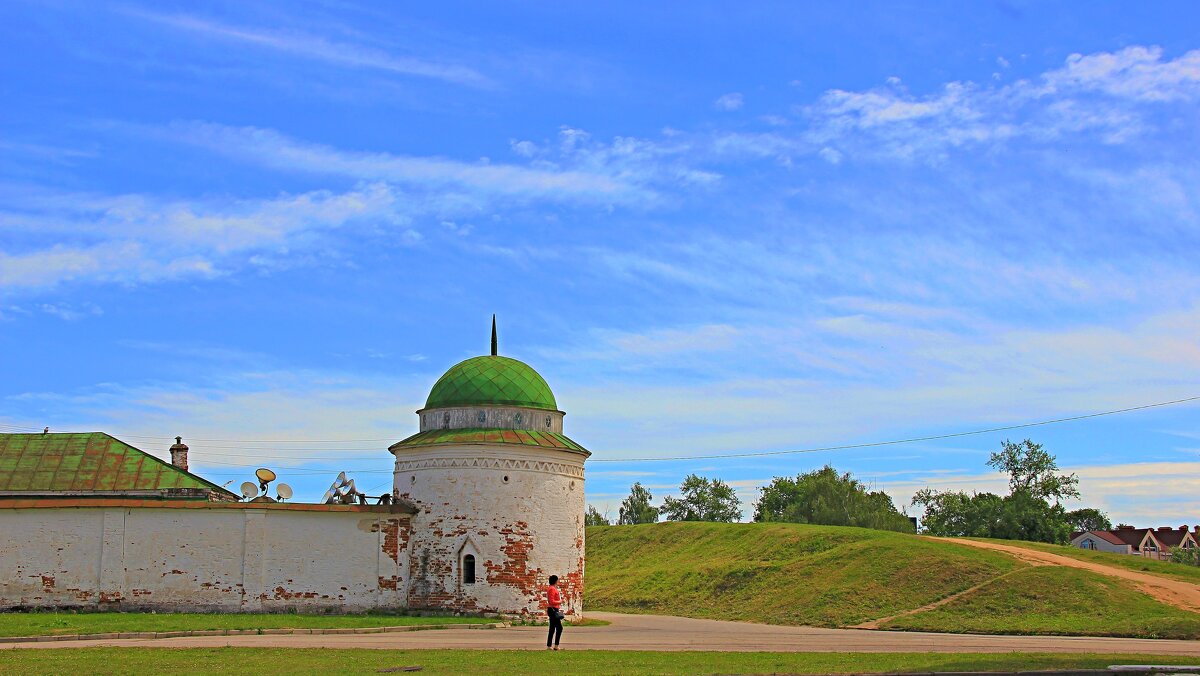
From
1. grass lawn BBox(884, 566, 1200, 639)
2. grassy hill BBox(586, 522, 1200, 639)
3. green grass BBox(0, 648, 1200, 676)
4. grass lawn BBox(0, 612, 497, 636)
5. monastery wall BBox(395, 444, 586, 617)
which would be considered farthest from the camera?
grassy hill BBox(586, 522, 1200, 639)

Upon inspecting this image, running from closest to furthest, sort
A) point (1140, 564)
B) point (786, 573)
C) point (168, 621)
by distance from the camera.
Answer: point (168, 621)
point (1140, 564)
point (786, 573)

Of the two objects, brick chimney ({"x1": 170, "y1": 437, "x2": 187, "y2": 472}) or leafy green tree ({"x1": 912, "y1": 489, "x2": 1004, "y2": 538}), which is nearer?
brick chimney ({"x1": 170, "y1": 437, "x2": 187, "y2": 472})

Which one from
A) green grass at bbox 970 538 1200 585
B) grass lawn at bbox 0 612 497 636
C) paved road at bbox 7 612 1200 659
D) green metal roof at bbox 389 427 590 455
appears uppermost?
green metal roof at bbox 389 427 590 455

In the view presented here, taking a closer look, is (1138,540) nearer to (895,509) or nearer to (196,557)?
(895,509)

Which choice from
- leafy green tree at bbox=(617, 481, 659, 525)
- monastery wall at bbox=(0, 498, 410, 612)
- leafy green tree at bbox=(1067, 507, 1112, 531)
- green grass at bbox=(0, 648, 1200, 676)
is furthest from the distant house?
green grass at bbox=(0, 648, 1200, 676)

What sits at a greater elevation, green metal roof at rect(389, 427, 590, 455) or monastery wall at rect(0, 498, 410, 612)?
green metal roof at rect(389, 427, 590, 455)

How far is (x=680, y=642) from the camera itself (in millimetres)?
27703

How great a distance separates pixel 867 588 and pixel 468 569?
17966 millimetres

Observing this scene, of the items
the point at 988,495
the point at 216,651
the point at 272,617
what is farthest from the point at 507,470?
the point at 988,495

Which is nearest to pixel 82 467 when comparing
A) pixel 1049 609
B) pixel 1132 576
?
pixel 1049 609

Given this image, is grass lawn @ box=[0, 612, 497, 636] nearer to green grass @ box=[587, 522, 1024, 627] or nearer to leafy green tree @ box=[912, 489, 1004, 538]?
green grass @ box=[587, 522, 1024, 627]

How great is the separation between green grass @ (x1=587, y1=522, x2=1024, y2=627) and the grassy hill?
78mm

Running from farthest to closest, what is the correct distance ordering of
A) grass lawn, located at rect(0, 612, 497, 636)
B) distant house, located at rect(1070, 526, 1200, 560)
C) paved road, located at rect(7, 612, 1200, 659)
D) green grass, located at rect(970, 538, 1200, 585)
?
distant house, located at rect(1070, 526, 1200, 560) < green grass, located at rect(970, 538, 1200, 585) < grass lawn, located at rect(0, 612, 497, 636) < paved road, located at rect(7, 612, 1200, 659)

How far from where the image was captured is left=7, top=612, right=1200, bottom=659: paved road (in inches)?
979
